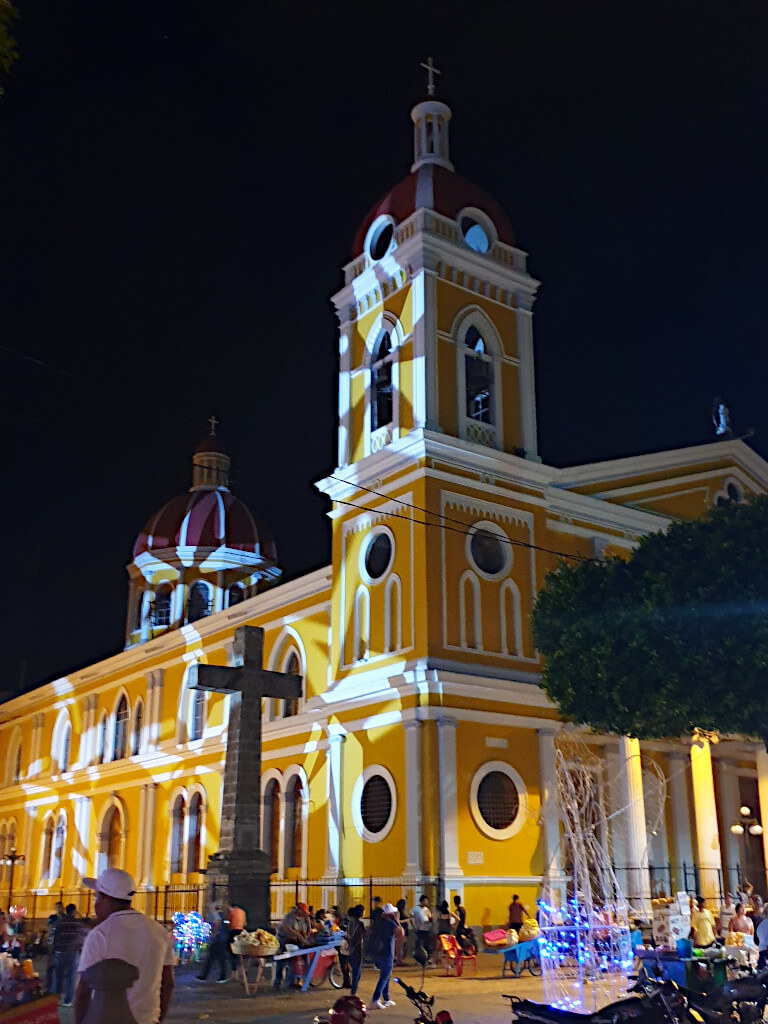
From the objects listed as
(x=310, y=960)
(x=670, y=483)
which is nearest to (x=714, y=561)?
(x=310, y=960)

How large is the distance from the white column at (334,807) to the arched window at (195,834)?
8465 millimetres

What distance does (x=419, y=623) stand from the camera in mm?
22312

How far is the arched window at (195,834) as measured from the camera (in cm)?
3103

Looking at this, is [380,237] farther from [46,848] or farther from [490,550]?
[46,848]

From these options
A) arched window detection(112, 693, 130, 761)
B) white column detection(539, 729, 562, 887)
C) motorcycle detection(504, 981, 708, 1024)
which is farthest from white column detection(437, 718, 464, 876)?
arched window detection(112, 693, 130, 761)

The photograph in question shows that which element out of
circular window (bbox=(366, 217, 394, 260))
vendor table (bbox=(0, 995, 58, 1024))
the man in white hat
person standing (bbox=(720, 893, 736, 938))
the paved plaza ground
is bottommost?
the paved plaza ground

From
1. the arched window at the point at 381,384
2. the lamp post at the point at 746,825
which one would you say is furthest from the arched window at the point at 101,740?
the lamp post at the point at 746,825

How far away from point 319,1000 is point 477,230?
18.2 m

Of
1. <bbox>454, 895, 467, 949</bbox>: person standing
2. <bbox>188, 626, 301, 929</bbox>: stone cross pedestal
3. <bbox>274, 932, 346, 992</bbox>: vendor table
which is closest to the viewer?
<bbox>274, 932, 346, 992</bbox>: vendor table

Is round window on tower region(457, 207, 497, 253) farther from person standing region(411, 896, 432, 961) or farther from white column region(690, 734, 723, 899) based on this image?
person standing region(411, 896, 432, 961)

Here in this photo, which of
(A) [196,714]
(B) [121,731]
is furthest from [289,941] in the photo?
(B) [121,731]

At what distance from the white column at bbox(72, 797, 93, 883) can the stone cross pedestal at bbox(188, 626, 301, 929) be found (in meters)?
22.5

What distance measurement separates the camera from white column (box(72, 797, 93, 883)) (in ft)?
123

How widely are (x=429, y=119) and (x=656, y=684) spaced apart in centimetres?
1638
